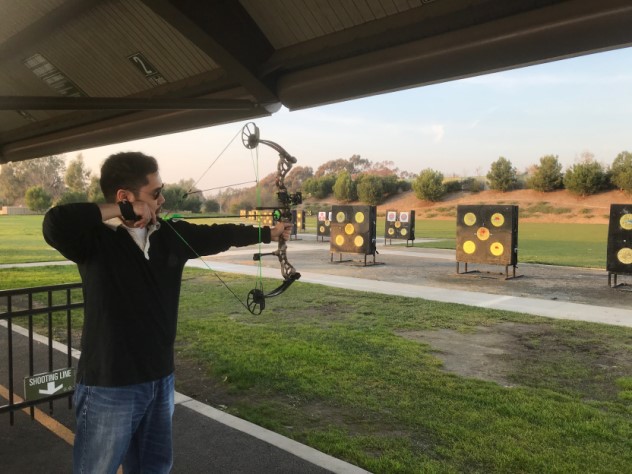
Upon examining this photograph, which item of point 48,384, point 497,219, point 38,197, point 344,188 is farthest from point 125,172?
point 344,188

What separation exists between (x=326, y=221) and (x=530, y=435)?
69.3 ft

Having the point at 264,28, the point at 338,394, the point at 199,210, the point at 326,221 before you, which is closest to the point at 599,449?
the point at 338,394

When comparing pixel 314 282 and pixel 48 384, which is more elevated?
pixel 48 384

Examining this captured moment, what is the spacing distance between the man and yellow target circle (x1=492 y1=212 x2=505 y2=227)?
35.6ft

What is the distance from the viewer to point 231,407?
388cm

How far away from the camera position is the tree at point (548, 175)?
54.0 m

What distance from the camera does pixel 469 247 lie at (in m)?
12.0

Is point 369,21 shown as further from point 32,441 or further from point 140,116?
point 32,441

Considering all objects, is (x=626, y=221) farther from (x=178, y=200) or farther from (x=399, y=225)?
(x=399, y=225)

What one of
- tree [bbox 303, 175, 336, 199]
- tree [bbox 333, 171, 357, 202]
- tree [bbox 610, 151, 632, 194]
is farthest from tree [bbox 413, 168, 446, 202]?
tree [bbox 610, 151, 632, 194]

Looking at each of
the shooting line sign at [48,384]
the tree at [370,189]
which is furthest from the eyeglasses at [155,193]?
the tree at [370,189]

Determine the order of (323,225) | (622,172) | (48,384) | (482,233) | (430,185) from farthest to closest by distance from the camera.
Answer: (430,185), (622,172), (323,225), (482,233), (48,384)

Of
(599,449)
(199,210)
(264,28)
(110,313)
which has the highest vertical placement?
(264,28)

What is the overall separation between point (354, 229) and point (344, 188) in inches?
1677
